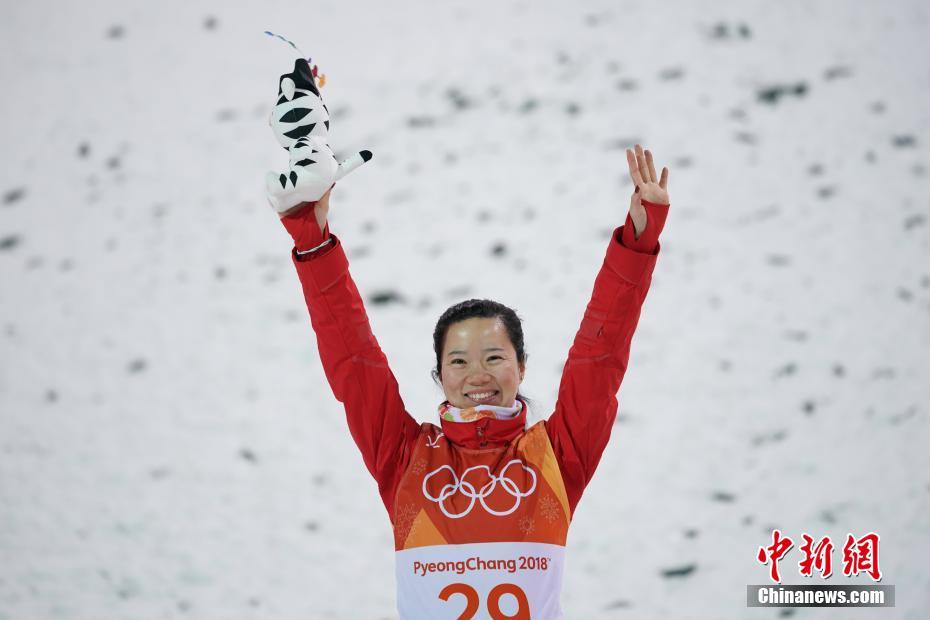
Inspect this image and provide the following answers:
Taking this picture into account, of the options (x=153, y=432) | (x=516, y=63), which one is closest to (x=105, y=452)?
(x=153, y=432)

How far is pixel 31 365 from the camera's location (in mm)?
1726

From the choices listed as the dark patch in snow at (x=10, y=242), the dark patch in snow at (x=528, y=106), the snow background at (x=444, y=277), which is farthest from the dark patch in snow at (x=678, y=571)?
the dark patch in snow at (x=10, y=242)

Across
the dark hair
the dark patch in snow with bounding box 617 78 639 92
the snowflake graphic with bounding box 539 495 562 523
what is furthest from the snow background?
the snowflake graphic with bounding box 539 495 562 523

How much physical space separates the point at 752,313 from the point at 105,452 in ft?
3.74

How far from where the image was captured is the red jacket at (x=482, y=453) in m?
1.08

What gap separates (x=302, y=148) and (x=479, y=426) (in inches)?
14.4

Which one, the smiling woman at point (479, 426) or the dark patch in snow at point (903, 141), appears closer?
the smiling woman at point (479, 426)

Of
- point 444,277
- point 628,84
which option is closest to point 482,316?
point 444,277

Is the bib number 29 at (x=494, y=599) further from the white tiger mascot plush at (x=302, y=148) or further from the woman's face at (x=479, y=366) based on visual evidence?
the white tiger mascot plush at (x=302, y=148)

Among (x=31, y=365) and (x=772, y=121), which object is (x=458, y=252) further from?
(x=31, y=365)

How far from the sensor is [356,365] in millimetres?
1161

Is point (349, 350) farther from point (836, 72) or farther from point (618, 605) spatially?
point (836, 72)

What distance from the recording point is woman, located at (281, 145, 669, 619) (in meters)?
1.08

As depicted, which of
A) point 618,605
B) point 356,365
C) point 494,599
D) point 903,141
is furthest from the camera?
point 903,141
